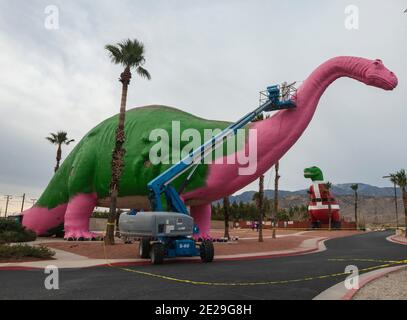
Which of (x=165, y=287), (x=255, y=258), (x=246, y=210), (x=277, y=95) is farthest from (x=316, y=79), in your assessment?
(x=246, y=210)

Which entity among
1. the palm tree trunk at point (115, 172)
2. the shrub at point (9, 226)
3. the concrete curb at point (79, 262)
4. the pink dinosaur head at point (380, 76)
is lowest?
the concrete curb at point (79, 262)

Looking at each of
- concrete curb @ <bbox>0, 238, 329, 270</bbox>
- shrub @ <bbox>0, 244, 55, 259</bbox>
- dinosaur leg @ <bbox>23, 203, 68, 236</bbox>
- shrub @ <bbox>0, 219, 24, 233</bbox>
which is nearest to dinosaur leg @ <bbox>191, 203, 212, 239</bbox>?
concrete curb @ <bbox>0, 238, 329, 270</bbox>

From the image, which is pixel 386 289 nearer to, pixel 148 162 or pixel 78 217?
pixel 148 162

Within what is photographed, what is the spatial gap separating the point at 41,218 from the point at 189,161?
489 inches

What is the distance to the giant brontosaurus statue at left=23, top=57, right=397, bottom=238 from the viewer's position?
56.9ft

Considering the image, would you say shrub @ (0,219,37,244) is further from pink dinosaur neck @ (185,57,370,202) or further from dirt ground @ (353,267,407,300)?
dirt ground @ (353,267,407,300)

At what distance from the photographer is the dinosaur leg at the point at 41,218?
76.9ft

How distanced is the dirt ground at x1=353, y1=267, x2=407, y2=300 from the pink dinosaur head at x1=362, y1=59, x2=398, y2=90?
8.84m

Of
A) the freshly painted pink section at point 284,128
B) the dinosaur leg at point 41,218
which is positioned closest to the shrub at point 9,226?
the dinosaur leg at point 41,218

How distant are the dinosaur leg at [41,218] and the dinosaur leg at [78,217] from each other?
8.45ft

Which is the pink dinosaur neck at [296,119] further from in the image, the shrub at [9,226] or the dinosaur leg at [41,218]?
the dinosaur leg at [41,218]
